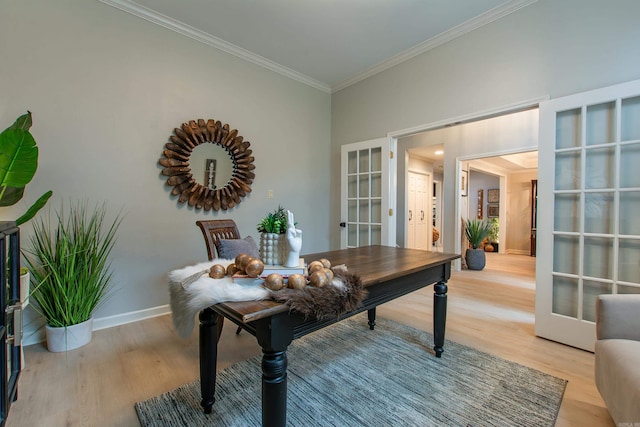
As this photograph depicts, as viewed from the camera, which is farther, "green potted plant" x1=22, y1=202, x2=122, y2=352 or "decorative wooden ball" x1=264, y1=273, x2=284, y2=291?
"green potted plant" x1=22, y1=202, x2=122, y2=352

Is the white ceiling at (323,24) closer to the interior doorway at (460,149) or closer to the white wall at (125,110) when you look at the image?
the white wall at (125,110)

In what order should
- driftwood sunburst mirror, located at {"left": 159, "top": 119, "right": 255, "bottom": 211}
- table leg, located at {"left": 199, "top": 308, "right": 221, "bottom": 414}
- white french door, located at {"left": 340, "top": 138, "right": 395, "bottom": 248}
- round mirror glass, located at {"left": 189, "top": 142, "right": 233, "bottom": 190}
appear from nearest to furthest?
table leg, located at {"left": 199, "top": 308, "right": 221, "bottom": 414}, driftwood sunburst mirror, located at {"left": 159, "top": 119, "right": 255, "bottom": 211}, round mirror glass, located at {"left": 189, "top": 142, "right": 233, "bottom": 190}, white french door, located at {"left": 340, "top": 138, "right": 395, "bottom": 248}

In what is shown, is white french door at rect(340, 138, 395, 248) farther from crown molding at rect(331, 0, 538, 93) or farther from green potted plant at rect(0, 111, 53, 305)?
green potted plant at rect(0, 111, 53, 305)

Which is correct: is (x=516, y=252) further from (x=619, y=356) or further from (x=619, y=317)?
(x=619, y=356)

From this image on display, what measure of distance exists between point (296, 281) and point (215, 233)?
1354 mm

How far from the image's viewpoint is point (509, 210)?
297 inches

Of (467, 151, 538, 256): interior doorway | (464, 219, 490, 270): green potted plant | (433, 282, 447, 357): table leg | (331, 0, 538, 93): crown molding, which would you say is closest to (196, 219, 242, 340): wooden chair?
(433, 282, 447, 357): table leg

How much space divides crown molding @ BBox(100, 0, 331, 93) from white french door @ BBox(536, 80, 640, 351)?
9.09ft

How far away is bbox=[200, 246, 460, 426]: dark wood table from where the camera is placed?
922 mm

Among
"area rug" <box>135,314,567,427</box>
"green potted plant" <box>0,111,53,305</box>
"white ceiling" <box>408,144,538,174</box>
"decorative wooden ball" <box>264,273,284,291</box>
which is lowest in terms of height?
"area rug" <box>135,314,567,427</box>

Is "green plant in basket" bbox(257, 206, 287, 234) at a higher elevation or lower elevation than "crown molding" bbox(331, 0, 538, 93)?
lower

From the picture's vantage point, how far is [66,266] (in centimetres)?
198

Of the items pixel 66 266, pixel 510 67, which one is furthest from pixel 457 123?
pixel 66 266

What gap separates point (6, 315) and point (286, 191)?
2772 millimetres
